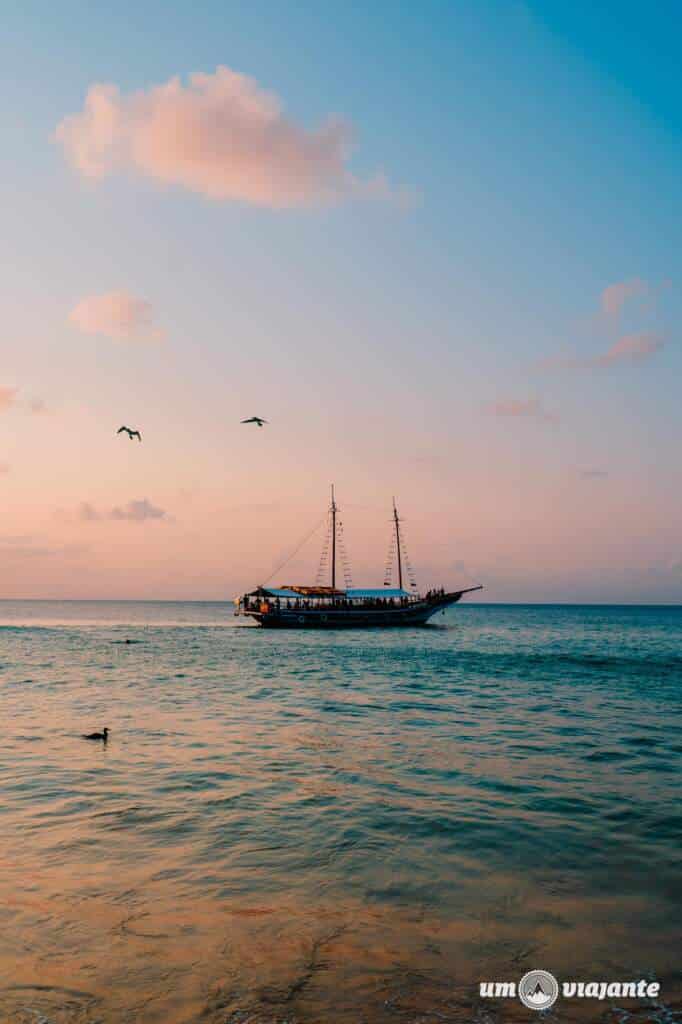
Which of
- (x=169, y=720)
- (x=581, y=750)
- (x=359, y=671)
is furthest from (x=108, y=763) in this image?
(x=359, y=671)

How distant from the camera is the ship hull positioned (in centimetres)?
9700

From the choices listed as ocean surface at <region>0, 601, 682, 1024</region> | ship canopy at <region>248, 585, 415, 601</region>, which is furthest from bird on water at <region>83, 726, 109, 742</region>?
ship canopy at <region>248, 585, 415, 601</region>

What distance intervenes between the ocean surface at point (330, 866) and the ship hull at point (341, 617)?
2913 inches

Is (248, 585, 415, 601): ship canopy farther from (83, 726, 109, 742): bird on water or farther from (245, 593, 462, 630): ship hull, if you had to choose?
(83, 726, 109, 742): bird on water

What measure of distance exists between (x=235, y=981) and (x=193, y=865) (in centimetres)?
321

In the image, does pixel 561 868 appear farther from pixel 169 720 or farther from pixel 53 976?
pixel 169 720

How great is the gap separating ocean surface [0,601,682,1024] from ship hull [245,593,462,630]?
74.0 meters

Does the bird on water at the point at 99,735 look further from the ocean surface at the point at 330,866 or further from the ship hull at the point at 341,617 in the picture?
the ship hull at the point at 341,617

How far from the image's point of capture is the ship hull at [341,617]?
97000mm

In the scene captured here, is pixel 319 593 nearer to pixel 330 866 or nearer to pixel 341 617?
pixel 341 617

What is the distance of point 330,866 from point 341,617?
88.2 meters

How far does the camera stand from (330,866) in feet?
32.6

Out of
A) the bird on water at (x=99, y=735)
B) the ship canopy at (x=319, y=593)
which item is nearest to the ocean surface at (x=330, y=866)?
the bird on water at (x=99, y=735)

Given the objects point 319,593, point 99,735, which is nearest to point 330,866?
point 99,735
